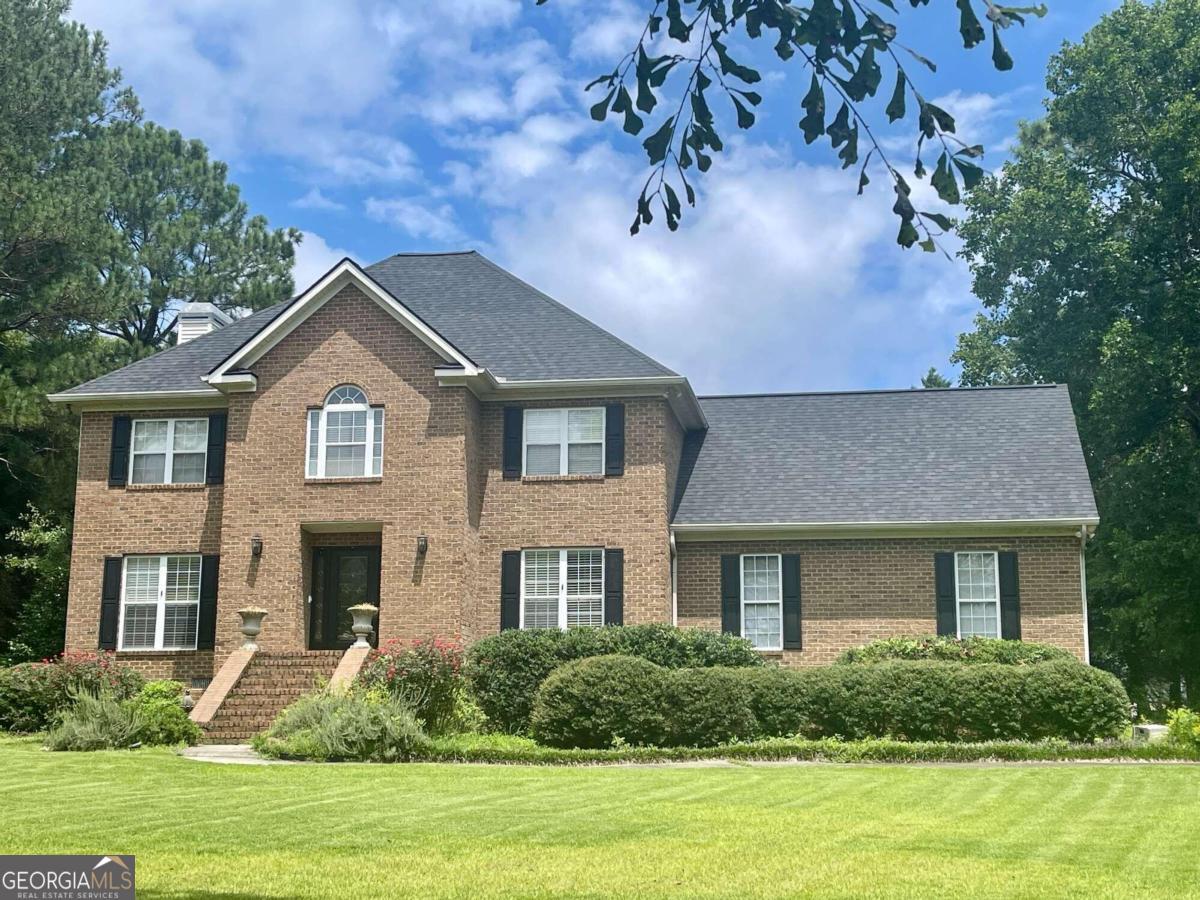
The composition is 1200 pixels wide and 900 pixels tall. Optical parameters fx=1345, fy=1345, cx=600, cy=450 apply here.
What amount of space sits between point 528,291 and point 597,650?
361 inches

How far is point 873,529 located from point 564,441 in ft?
19.1

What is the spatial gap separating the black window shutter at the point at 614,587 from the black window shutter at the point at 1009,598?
6707 millimetres

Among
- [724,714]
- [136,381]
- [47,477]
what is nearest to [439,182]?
[724,714]

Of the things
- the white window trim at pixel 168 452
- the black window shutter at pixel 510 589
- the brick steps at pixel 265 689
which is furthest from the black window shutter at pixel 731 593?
the white window trim at pixel 168 452

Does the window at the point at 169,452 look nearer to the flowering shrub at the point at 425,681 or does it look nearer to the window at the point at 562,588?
the window at the point at 562,588

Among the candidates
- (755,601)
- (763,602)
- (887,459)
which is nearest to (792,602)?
(763,602)

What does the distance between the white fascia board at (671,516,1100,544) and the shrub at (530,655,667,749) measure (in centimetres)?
580

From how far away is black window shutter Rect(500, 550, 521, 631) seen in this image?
79.0ft

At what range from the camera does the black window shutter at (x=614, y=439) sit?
2438 cm

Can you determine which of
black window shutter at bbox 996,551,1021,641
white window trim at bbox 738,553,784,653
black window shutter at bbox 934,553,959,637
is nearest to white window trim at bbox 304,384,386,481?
white window trim at bbox 738,553,784,653

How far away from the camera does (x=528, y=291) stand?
28016mm

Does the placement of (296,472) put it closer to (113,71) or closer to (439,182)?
(439,182)

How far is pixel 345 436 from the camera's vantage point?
24.3 meters

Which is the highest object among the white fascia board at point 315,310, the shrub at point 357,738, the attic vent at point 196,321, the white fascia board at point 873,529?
the attic vent at point 196,321
